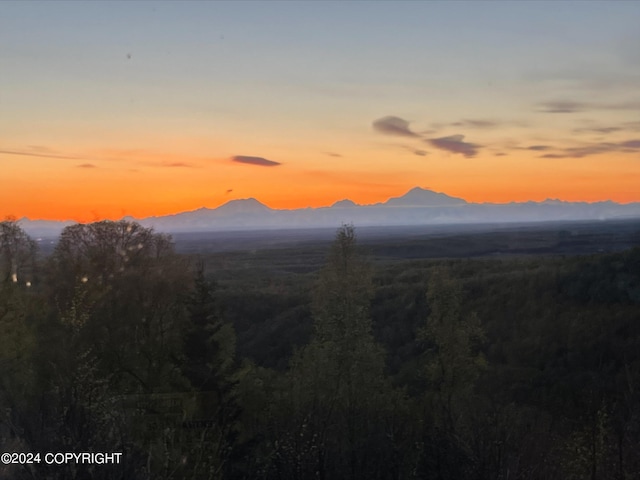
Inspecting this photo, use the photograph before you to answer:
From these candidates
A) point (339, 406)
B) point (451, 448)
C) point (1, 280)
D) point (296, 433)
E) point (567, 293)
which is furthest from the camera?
point (567, 293)

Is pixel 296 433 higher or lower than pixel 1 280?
lower

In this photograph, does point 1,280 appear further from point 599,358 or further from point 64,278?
point 599,358

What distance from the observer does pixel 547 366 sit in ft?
103

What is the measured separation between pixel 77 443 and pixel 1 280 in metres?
22.6

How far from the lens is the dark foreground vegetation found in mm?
9203

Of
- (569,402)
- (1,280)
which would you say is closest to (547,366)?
(569,402)

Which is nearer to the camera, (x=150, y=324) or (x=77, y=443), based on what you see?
(x=77, y=443)

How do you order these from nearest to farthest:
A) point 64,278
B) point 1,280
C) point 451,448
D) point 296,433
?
1. point 296,433
2. point 451,448
3. point 64,278
4. point 1,280

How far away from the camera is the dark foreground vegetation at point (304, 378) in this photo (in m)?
9.20

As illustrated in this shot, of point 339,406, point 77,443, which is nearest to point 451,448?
point 77,443

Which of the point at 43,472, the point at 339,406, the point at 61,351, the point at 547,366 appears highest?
the point at 43,472

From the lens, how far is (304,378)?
21.3 m

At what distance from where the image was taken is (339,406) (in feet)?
62.6

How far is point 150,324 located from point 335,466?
13065 mm
